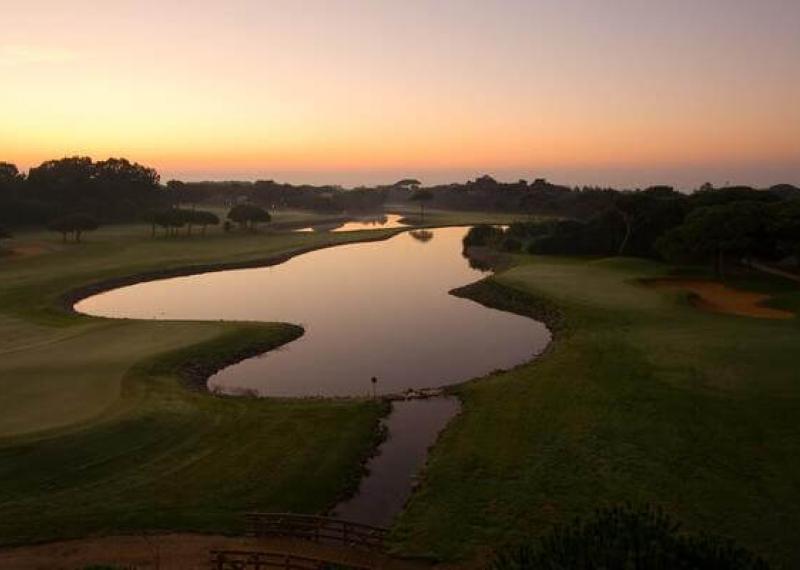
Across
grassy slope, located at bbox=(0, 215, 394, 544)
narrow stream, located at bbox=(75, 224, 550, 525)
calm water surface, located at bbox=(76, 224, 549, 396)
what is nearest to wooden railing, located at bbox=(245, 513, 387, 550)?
grassy slope, located at bbox=(0, 215, 394, 544)

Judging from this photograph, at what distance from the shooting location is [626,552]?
10188mm

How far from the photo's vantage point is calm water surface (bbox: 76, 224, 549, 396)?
115 feet

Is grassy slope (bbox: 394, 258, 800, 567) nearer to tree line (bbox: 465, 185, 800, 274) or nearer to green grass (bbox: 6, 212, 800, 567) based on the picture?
green grass (bbox: 6, 212, 800, 567)

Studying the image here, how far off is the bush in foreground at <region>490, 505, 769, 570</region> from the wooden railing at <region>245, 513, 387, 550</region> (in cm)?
777

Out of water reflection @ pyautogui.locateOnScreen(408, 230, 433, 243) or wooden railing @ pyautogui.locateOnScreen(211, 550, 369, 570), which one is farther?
water reflection @ pyautogui.locateOnScreen(408, 230, 433, 243)

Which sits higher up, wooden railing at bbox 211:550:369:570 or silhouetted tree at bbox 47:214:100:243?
silhouetted tree at bbox 47:214:100:243

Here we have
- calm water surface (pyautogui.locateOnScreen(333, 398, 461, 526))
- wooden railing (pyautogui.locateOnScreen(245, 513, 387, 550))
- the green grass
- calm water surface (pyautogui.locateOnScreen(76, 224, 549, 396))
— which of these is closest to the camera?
wooden railing (pyautogui.locateOnScreen(245, 513, 387, 550))

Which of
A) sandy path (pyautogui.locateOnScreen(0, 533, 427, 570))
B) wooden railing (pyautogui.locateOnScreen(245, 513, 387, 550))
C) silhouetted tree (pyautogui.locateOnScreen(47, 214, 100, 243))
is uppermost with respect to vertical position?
silhouetted tree (pyautogui.locateOnScreen(47, 214, 100, 243))

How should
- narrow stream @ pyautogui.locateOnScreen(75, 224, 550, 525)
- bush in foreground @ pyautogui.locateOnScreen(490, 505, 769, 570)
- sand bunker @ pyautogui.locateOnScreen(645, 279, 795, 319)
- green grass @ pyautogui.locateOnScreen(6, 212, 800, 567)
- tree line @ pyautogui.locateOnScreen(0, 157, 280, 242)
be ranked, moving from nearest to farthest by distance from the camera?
bush in foreground @ pyautogui.locateOnScreen(490, 505, 769, 570) → green grass @ pyautogui.locateOnScreen(6, 212, 800, 567) → narrow stream @ pyautogui.locateOnScreen(75, 224, 550, 525) → sand bunker @ pyautogui.locateOnScreen(645, 279, 795, 319) → tree line @ pyautogui.locateOnScreen(0, 157, 280, 242)

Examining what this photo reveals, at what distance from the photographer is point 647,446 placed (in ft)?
76.7

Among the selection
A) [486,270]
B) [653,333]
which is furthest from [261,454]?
[486,270]

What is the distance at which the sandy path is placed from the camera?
17.4 metres

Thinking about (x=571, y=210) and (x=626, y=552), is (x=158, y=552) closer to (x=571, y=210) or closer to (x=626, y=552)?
(x=626, y=552)

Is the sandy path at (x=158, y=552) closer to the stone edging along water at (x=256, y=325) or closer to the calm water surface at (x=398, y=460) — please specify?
the calm water surface at (x=398, y=460)
